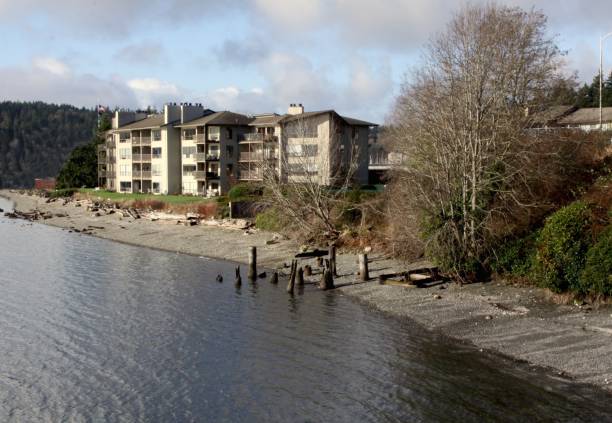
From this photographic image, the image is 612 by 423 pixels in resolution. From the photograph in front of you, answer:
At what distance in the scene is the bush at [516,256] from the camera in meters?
33.5

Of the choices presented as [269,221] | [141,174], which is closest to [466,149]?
[269,221]

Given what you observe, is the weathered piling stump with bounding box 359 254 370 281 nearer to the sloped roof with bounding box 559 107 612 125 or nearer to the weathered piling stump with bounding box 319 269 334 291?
the weathered piling stump with bounding box 319 269 334 291

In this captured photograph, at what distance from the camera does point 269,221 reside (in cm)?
6319

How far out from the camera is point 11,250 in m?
59.4

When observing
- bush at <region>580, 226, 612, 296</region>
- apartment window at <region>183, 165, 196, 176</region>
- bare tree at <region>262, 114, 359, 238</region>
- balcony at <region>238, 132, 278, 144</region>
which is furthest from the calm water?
apartment window at <region>183, 165, 196, 176</region>

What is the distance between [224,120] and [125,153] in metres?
28.1

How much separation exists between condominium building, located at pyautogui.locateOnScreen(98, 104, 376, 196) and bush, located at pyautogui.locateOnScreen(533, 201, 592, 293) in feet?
114

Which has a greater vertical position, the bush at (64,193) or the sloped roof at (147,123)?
the sloped roof at (147,123)

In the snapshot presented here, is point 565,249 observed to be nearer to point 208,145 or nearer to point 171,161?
point 208,145

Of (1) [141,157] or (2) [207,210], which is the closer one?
(2) [207,210]

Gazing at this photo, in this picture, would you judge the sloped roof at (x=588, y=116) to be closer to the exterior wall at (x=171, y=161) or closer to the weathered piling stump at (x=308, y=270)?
the weathered piling stump at (x=308, y=270)

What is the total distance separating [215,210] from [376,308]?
44.0 m

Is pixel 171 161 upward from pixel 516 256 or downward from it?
upward

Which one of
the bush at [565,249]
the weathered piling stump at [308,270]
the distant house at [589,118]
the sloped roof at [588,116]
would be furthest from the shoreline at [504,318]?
the sloped roof at [588,116]
